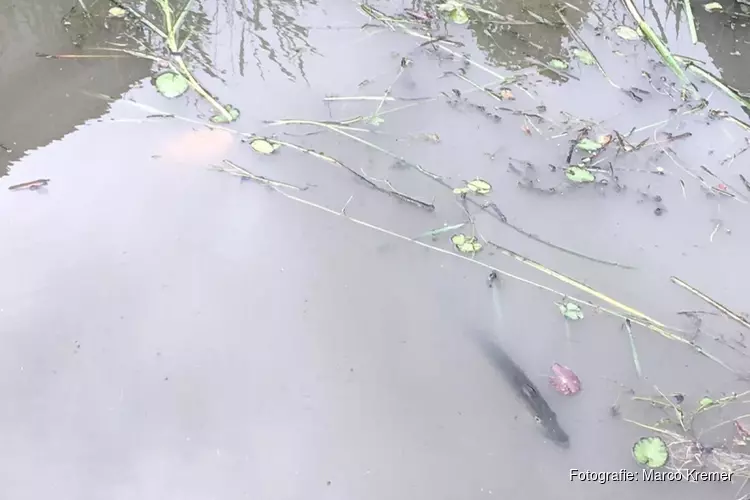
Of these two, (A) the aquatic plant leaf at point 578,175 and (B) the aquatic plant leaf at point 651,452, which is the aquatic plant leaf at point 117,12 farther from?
(B) the aquatic plant leaf at point 651,452

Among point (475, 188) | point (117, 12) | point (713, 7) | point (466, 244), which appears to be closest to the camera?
point (466, 244)

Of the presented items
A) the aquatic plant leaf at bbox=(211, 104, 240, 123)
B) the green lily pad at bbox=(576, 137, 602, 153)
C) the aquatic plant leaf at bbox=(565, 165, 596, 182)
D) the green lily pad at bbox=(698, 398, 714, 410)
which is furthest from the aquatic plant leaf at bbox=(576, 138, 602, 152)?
the aquatic plant leaf at bbox=(211, 104, 240, 123)

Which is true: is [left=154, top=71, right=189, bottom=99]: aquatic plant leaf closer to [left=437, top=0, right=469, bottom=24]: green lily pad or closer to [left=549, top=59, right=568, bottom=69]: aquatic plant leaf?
[left=437, top=0, right=469, bottom=24]: green lily pad

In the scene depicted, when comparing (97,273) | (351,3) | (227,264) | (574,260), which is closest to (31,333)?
(97,273)

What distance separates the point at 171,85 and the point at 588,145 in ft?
5.73

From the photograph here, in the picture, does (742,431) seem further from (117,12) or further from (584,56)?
(117,12)

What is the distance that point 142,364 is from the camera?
170 cm

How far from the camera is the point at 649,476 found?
159cm

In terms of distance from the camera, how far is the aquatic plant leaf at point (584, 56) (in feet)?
9.02

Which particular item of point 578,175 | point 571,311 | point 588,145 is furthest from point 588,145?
point 571,311

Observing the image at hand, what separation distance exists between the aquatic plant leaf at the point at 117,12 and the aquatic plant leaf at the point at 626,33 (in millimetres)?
2439

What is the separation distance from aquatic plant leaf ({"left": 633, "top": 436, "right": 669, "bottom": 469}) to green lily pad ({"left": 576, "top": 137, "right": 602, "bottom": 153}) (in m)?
1.18

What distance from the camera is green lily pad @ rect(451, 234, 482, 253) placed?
6.59 ft

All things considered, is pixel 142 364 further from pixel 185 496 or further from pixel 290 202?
pixel 290 202
